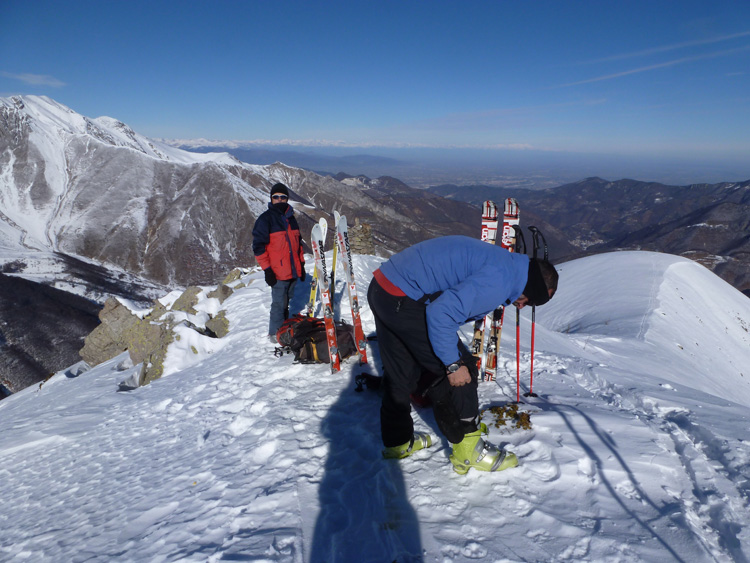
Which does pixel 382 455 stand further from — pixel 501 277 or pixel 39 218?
pixel 39 218

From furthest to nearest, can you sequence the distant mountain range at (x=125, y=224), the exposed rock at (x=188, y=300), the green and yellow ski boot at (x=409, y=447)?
the distant mountain range at (x=125, y=224), the exposed rock at (x=188, y=300), the green and yellow ski boot at (x=409, y=447)

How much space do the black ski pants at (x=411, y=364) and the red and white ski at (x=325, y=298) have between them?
3.24 meters

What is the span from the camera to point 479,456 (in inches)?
158

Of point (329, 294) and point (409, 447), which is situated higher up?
point (329, 294)

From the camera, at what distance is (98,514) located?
4.47 meters

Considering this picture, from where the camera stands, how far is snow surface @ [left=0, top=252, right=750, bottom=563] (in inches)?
130

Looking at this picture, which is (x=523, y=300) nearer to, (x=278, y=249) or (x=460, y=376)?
(x=460, y=376)

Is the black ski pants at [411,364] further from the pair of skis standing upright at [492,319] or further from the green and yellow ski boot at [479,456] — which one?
the pair of skis standing upright at [492,319]

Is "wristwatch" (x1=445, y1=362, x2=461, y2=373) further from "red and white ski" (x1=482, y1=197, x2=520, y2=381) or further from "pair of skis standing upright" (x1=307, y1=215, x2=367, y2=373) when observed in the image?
"pair of skis standing upright" (x1=307, y1=215, x2=367, y2=373)

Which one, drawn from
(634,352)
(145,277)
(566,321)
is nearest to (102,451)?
(634,352)

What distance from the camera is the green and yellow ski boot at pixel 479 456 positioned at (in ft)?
13.2

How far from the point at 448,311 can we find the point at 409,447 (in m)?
2.16

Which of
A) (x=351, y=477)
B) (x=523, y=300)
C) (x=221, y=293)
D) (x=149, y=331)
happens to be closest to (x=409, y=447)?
(x=351, y=477)

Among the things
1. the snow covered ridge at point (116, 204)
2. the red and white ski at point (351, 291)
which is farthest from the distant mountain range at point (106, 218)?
the red and white ski at point (351, 291)
